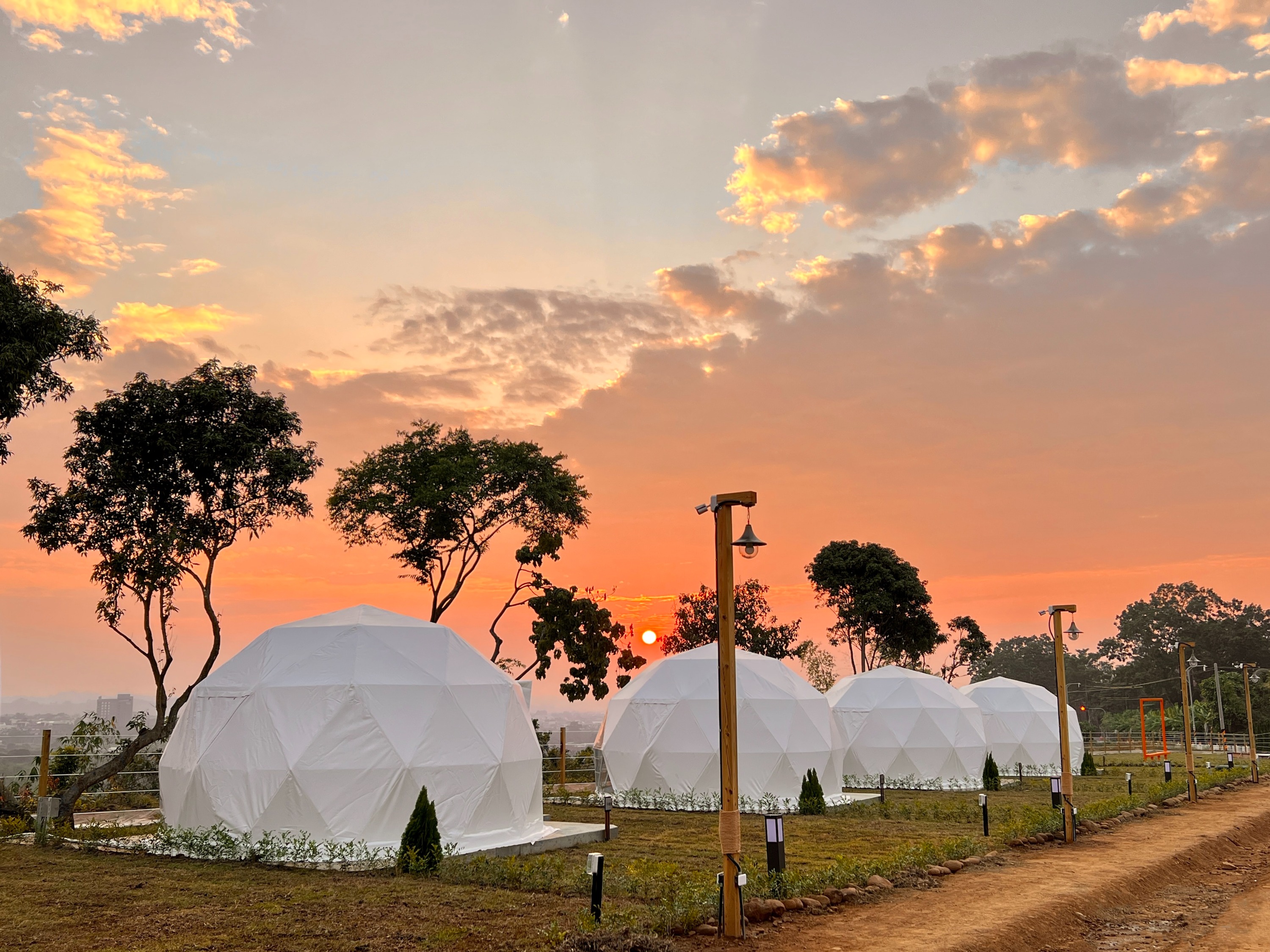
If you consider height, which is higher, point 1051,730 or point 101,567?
point 101,567

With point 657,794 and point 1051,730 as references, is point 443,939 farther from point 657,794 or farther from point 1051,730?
point 1051,730

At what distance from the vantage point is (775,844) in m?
14.7

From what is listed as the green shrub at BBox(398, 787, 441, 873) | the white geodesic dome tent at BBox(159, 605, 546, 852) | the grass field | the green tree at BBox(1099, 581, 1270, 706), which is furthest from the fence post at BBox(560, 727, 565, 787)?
the green tree at BBox(1099, 581, 1270, 706)

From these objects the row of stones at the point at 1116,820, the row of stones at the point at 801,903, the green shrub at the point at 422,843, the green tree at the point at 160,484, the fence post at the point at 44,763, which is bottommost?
the row of stones at the point at 1116,820

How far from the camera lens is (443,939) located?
11953mm

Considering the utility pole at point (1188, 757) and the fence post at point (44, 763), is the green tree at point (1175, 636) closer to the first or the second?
the utility pole at point (1188, 757)

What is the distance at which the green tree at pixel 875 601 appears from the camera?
220 feet

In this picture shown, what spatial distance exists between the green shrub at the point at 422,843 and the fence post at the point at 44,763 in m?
11.0

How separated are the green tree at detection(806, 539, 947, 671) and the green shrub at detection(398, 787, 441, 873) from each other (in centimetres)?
5204

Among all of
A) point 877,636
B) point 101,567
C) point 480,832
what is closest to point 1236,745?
point 877,636

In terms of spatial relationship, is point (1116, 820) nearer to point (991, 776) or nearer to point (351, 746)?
point (991, 776)

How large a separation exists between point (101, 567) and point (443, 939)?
21.0m

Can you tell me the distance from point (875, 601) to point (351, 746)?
2013 inches

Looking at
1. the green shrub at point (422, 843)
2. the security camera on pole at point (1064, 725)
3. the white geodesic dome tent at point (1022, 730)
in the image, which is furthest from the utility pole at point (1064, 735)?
the white geodesic dome tent at point (1022, 730)
